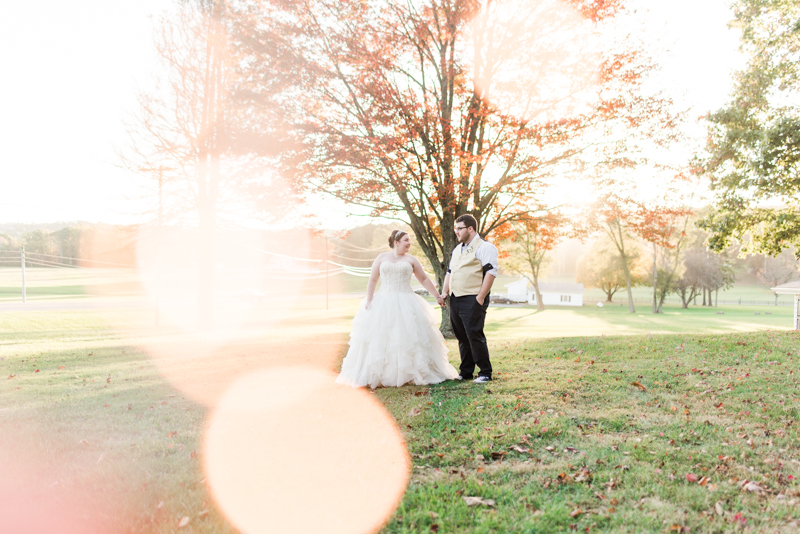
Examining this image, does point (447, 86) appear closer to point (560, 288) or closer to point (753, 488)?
point (753, 488)

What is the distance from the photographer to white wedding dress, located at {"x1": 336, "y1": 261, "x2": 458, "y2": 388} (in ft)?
21.3

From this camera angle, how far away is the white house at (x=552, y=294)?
2791 inches

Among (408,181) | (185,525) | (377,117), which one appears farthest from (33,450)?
(408,181)

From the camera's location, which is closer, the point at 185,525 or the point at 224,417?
the point at 185,525

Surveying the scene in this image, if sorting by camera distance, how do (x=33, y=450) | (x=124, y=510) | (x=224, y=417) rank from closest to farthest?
(x=124, y=510) → (x=33, y=450) → (x=224, y=417)

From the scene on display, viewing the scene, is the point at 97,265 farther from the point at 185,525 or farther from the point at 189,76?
the point at 185,525

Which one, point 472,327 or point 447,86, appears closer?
point 472,327

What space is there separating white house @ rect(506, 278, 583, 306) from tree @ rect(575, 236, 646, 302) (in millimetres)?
8419

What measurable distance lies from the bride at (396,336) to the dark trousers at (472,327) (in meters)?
0.32

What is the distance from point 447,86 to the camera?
41.4 ft

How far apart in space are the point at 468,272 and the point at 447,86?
25.8 feet

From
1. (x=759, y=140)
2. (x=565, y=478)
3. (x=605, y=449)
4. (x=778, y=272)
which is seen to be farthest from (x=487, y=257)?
(x=778, y=272)

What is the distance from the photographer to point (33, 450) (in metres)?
4.32

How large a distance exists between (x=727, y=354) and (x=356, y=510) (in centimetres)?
872
